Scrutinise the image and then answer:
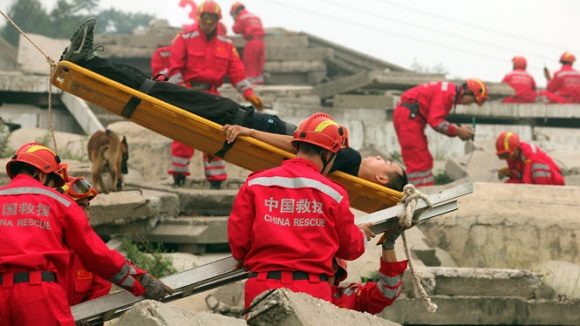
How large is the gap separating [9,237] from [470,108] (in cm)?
1243

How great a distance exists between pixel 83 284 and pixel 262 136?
1450 millimetres

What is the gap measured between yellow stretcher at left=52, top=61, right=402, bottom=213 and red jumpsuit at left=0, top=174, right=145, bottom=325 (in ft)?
4.81

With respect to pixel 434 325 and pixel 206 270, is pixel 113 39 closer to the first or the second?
pixel 434 325

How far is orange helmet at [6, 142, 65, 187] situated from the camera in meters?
6.37

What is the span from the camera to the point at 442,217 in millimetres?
10781

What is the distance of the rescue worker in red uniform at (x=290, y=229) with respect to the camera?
6.17m

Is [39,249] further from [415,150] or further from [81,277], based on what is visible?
[415,150]

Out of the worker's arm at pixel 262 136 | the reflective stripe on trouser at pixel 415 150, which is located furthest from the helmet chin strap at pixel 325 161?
the reflective stripe on trouser at pixel 415 150

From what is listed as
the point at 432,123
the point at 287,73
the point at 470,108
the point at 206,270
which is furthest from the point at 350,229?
the point at 287,73

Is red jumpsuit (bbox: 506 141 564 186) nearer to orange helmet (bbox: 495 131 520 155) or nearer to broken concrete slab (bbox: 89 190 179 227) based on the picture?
orange helmet (bbox: 495 131 520 155)

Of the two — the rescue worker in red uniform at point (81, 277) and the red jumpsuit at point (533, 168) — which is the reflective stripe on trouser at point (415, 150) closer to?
the red jumpsuit at point (533, 168)

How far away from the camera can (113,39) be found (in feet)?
74.9

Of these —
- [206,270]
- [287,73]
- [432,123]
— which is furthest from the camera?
[287,73]

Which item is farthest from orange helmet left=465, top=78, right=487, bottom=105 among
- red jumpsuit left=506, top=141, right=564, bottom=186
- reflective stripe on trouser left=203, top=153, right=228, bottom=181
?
reflective stripe on trouser left=203, top=153, right=228, bottom=181
